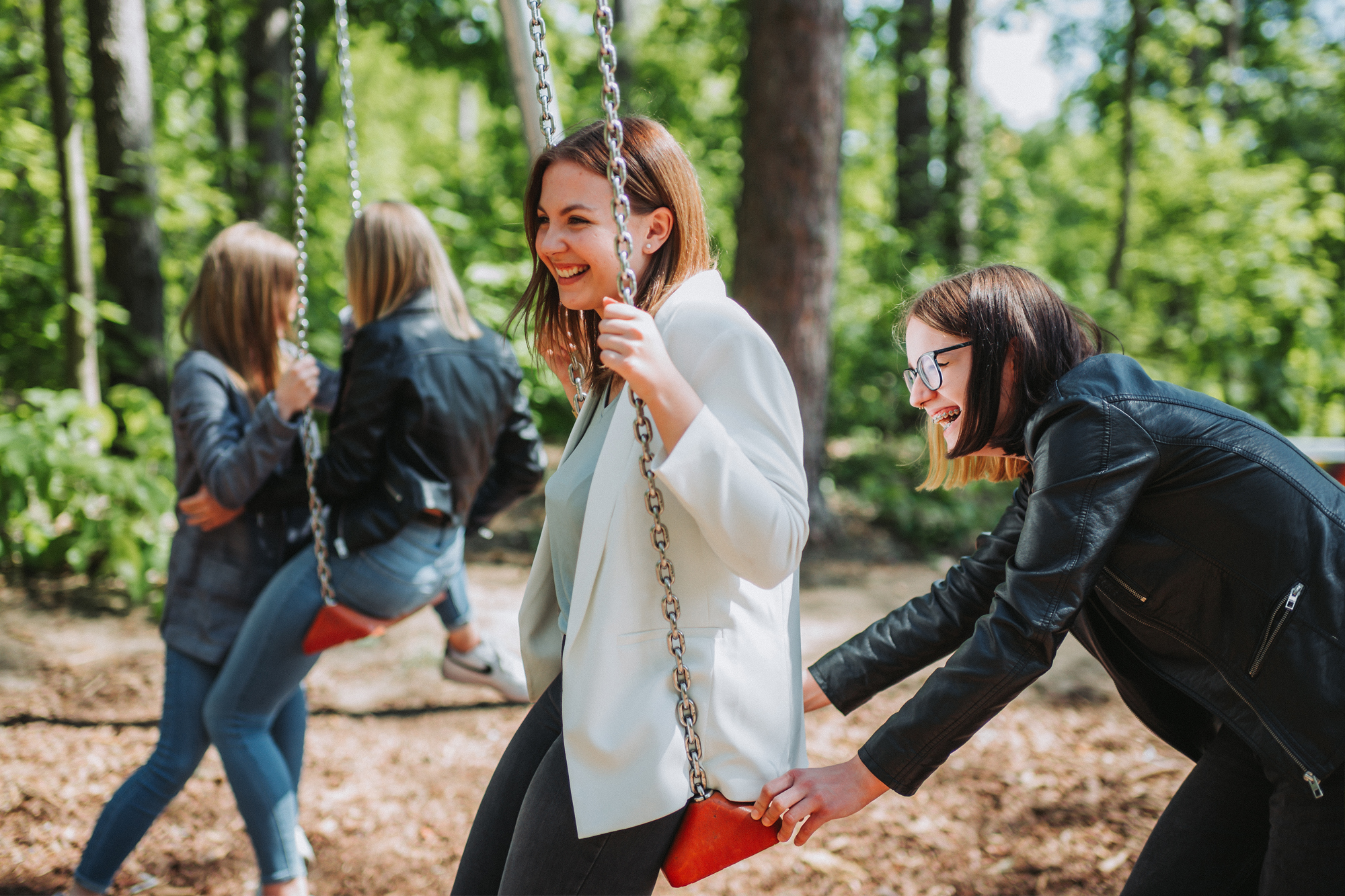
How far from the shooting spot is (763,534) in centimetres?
132

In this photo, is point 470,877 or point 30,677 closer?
point 470,877

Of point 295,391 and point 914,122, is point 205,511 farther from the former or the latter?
point 914,122

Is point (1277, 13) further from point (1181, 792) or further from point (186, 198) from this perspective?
point (1181, 792)

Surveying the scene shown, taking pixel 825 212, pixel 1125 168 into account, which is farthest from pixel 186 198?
pixel 1125 168

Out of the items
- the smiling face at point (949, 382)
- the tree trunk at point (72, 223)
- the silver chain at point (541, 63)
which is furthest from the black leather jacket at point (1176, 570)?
the tree trunk at point (72, 223)

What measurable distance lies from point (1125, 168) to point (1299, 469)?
33.2 feet

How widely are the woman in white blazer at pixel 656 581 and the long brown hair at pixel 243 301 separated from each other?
4.80 feet

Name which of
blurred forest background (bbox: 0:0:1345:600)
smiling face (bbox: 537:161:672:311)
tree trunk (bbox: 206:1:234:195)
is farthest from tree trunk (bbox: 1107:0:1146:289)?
smiling face (bbox: 537:161:672:311)

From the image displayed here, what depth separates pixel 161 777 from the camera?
2396mm

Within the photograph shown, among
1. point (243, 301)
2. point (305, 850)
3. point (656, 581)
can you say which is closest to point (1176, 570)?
point (656, 581)

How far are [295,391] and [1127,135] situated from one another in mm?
10489

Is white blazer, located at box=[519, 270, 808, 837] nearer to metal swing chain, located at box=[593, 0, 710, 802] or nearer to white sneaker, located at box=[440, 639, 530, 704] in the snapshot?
metal swing chain, located at box=[593, 0, 710, 802]

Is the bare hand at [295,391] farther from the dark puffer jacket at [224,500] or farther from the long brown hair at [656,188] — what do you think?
the long brown hair at [656,188]

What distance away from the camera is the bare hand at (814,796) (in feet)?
4.63
